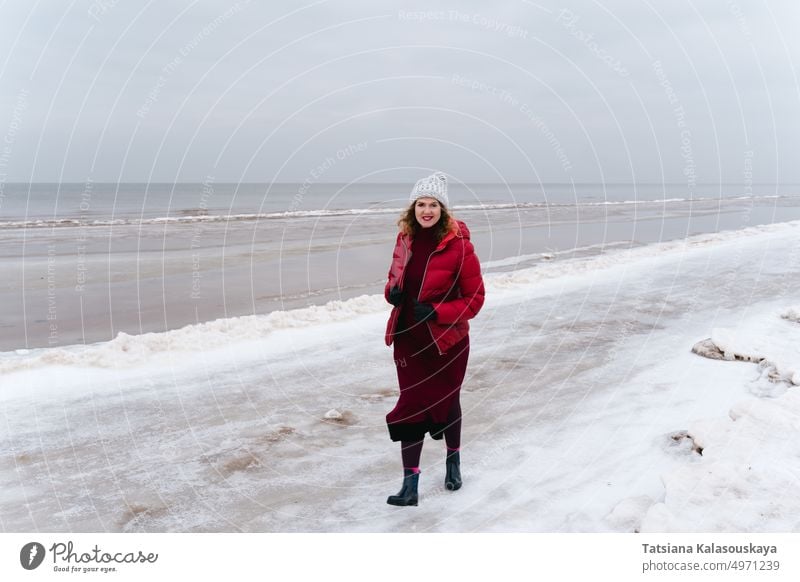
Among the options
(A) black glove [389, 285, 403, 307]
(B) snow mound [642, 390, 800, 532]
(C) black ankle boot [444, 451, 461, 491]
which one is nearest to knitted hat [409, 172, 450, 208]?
(A) black glove [389, 285, 403, 307]

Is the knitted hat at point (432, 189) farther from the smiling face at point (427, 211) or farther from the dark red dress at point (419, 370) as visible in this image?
the dark red dress at point (419, 370)

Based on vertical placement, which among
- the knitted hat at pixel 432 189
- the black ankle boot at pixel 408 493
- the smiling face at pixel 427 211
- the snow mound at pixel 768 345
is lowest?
the black ankle boot at pixel 408 493

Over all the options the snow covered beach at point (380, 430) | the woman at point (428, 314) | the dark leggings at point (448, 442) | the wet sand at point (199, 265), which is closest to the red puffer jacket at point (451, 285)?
the woman at point (428, 314)

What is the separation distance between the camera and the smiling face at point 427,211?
401 cm

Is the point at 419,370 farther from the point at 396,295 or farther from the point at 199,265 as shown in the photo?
the point at 199,265

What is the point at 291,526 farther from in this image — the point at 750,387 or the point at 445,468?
the point at 750,387

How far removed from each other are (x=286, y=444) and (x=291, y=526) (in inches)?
47.6

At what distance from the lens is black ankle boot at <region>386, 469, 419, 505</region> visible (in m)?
4.00

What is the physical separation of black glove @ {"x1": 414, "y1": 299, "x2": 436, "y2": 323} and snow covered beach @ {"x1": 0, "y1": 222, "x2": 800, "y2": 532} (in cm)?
118

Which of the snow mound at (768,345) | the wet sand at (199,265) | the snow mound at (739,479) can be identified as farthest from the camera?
the wet sand at (199,265)

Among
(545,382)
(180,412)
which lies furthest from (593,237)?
(180,412)

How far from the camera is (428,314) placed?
3.92m

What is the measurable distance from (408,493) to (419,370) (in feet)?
2.55
